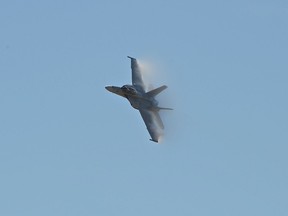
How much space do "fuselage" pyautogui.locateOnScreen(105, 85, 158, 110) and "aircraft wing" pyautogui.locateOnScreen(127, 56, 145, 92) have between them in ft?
9.94

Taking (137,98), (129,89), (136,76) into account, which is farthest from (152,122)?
(136,76)

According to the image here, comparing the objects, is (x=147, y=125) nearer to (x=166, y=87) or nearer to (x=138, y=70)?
(x=166, y=87)

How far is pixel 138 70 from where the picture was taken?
6880 inches

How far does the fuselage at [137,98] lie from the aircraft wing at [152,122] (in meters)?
1.09

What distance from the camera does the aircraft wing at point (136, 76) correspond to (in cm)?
16764

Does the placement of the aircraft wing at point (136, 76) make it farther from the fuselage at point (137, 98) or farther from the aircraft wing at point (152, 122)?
the aircraft wing at point (152, 122)

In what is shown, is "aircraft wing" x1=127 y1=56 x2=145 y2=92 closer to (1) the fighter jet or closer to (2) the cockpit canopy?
(2) the cockpit canopy

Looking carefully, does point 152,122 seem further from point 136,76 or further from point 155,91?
point 136,76

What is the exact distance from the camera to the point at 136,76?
173 metres

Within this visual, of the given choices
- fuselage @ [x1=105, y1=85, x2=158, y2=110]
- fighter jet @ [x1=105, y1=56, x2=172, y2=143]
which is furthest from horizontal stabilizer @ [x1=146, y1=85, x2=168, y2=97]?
fuselage @ [x1=105, y1=85, x2=158, y2=110]

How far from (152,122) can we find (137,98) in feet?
17.7

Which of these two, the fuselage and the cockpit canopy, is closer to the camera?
the fuselage

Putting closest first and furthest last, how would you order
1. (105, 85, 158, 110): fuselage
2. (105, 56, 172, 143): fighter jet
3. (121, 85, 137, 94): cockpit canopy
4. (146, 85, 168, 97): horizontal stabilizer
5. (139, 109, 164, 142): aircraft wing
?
(139, 109, 164, 142): aircraft wing → (146, 85, 168, 97): horizontal stabilizer → (105, 56, 172, 143): fighter jet → (105, 85, 158, 110): fuselage → (121, 85, 137, 94): cockpit canopy

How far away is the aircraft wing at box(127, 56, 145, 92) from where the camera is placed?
168 metres
